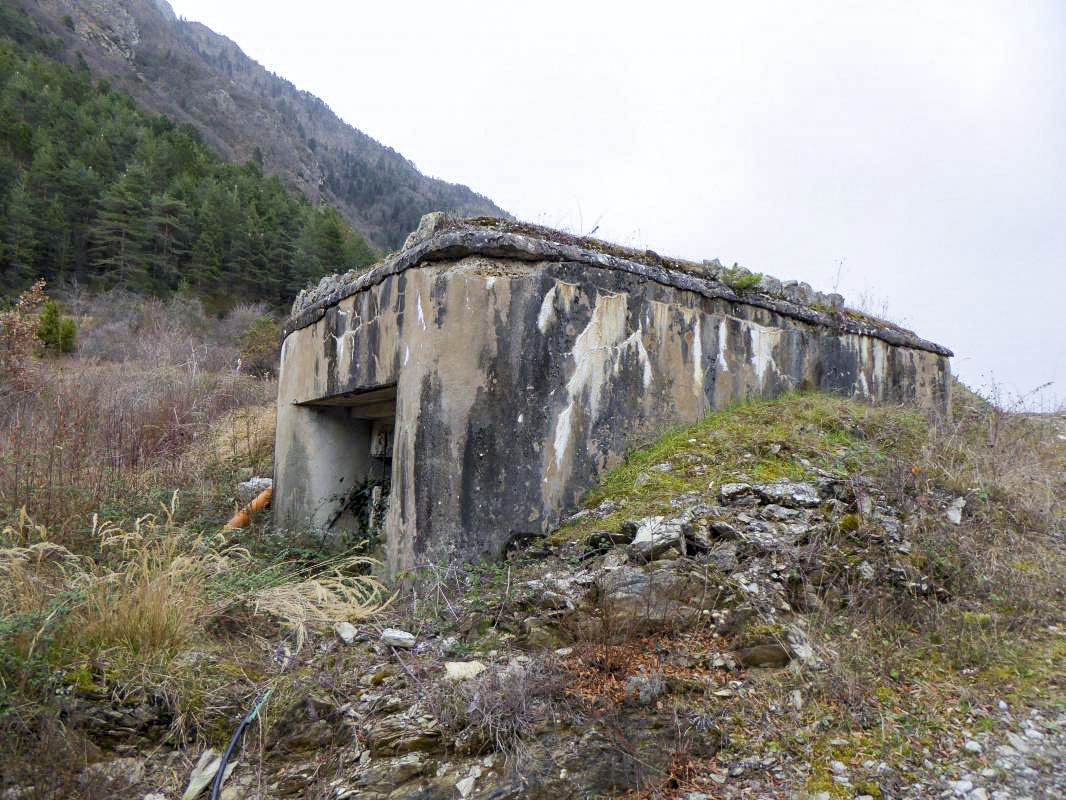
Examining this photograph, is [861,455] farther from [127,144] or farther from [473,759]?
[127,144]

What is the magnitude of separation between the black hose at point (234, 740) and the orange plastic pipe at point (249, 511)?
2.83 meters

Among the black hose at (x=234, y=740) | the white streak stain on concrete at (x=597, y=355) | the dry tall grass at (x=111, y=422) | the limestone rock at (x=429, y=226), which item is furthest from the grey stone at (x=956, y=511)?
the dry tall grass at (x=111, y=422)

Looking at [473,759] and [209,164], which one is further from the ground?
[209,164]

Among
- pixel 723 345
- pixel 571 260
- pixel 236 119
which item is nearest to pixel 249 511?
pixel 571 260

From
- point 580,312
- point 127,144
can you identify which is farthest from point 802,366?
point 127,144

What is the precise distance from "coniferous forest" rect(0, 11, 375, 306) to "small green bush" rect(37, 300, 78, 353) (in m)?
7.58

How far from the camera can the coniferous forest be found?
23109 millimetres

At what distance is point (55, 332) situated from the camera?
1482cm

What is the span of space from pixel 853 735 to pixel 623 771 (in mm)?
858

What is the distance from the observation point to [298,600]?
142 inches

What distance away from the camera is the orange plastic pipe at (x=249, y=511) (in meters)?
5.50

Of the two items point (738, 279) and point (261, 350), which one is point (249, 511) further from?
point (261, 350)

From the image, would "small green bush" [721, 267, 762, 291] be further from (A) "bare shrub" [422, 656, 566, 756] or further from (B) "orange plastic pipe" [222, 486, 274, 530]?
(B) "orange plastic pipe" [222, 486, 274, 530]

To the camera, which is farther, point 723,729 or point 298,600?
point 298,600
